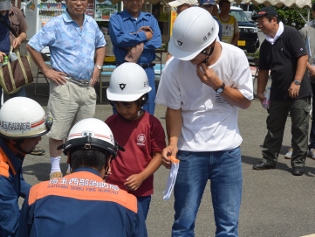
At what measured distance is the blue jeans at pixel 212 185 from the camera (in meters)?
4.03

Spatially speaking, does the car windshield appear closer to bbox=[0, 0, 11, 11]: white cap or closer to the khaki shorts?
bbox=[0, 0, 11, 11]: white cap

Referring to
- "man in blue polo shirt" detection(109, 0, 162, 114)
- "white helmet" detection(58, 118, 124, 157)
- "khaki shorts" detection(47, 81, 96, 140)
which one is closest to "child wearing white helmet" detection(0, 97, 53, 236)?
"white helmet" detection(58, 118, 124, 157)

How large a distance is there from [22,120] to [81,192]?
134 centimetres

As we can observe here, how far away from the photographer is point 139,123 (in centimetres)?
411

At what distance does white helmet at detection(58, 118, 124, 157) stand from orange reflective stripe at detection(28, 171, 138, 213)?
21cm

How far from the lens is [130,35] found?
654cm

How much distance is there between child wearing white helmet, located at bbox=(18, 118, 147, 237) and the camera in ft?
7.86

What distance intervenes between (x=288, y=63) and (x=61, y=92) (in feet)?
8.29

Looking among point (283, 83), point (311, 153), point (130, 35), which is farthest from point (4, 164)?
point (311, 153)

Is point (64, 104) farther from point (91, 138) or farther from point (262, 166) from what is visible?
point (91, 138)

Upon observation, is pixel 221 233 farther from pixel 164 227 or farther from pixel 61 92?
pixel 61 92

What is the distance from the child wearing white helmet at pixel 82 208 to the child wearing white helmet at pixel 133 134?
51.0 inches

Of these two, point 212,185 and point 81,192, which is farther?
point 212,185

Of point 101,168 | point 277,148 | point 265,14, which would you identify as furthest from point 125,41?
point 101,168
